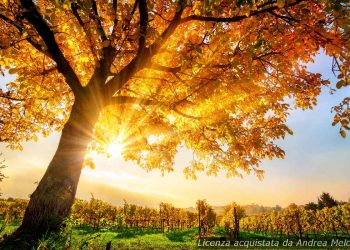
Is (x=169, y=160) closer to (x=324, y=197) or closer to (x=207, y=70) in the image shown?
(x=207, y=70)

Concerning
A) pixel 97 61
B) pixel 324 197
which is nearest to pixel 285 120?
pixel 97 61

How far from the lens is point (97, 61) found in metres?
6.80

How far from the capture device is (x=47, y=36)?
221 inches

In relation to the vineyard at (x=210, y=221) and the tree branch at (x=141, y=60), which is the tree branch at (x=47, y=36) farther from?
the vineyard at (x=210, y=221)

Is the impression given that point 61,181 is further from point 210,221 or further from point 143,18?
point 210,221

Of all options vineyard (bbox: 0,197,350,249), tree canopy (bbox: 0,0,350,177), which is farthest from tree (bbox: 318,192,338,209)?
tree canopy (bbox: 0,0,350,177)

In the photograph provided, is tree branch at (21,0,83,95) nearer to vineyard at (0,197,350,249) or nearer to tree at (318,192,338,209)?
vineyard at (0,197,350,249)

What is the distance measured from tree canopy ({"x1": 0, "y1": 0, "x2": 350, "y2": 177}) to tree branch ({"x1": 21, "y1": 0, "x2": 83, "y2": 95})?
23 millimetres

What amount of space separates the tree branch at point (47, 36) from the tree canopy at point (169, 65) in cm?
2

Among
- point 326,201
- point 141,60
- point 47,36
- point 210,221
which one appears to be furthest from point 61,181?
point 326,201

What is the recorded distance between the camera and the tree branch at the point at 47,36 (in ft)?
17.2

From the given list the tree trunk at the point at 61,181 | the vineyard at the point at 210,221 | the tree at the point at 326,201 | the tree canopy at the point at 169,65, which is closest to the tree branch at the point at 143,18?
the tree canopy at the point at 169,65

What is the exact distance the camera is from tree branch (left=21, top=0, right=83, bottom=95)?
5238mm

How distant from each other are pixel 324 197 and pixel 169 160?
81.5 meters
